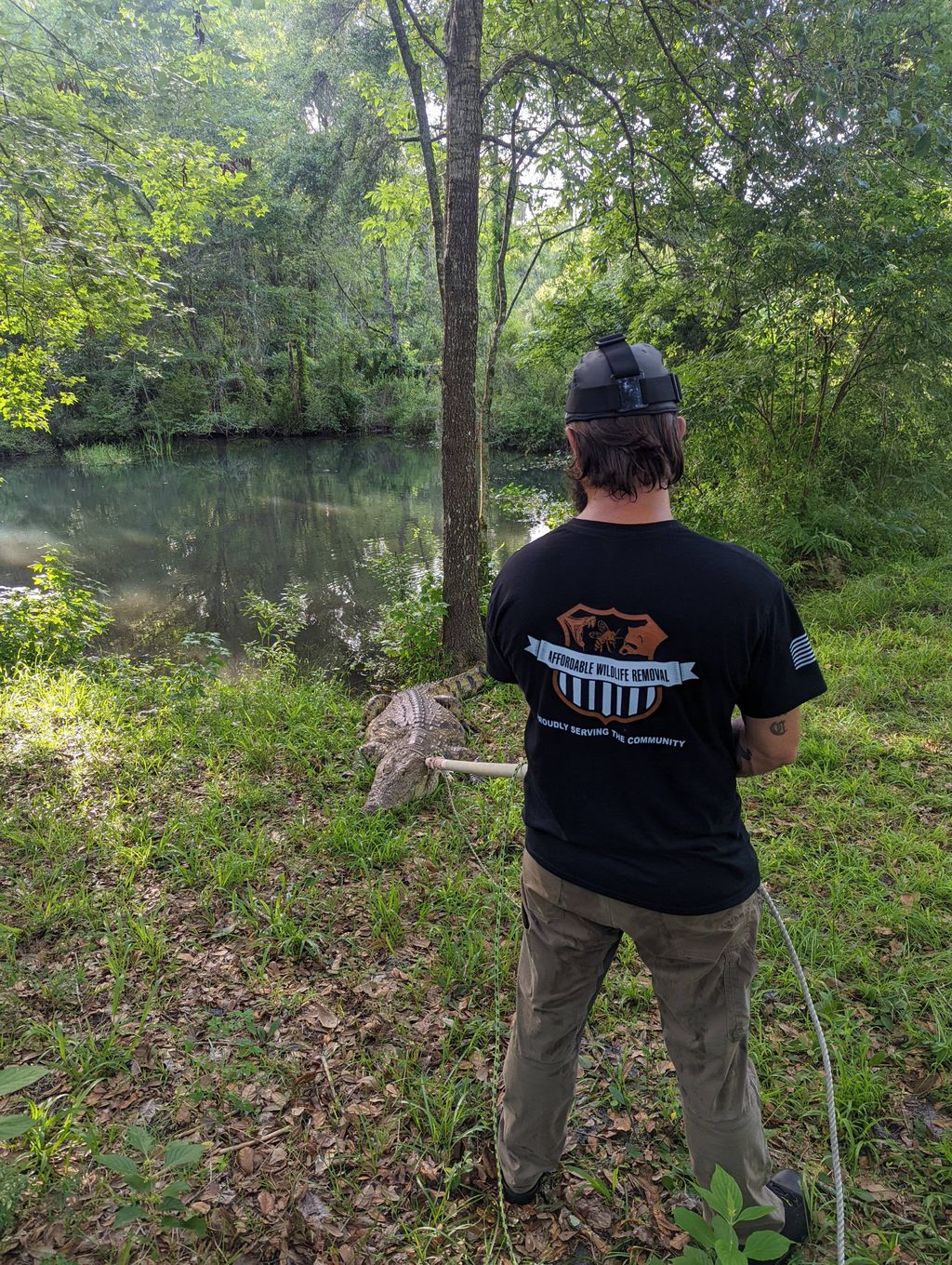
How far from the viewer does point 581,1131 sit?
83.1 inches

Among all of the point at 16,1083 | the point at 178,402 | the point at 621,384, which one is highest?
the point at 178,402

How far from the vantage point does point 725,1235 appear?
4.00ft

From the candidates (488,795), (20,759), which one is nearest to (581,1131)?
(488,795)

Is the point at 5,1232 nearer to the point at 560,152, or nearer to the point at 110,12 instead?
the point at 560,152

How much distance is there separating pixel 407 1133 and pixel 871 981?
187 cm

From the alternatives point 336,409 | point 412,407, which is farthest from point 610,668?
point 336,409

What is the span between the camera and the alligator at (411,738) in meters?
3.90

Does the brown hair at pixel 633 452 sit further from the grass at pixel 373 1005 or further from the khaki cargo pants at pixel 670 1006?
the grass at pixel 373 1005

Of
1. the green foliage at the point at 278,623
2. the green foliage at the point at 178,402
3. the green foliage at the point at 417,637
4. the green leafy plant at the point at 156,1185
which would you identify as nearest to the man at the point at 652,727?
the green leafy plant at the point at 156,1185

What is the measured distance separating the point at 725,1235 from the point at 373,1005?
168 cm

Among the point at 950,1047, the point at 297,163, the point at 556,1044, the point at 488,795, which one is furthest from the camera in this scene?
the point at 297,163

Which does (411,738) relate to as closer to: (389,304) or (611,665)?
(611,665)

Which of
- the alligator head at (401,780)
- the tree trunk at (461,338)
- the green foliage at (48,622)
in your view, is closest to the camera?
the alligator head at (401,780)

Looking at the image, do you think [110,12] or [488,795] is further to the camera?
Result: [110,12]
